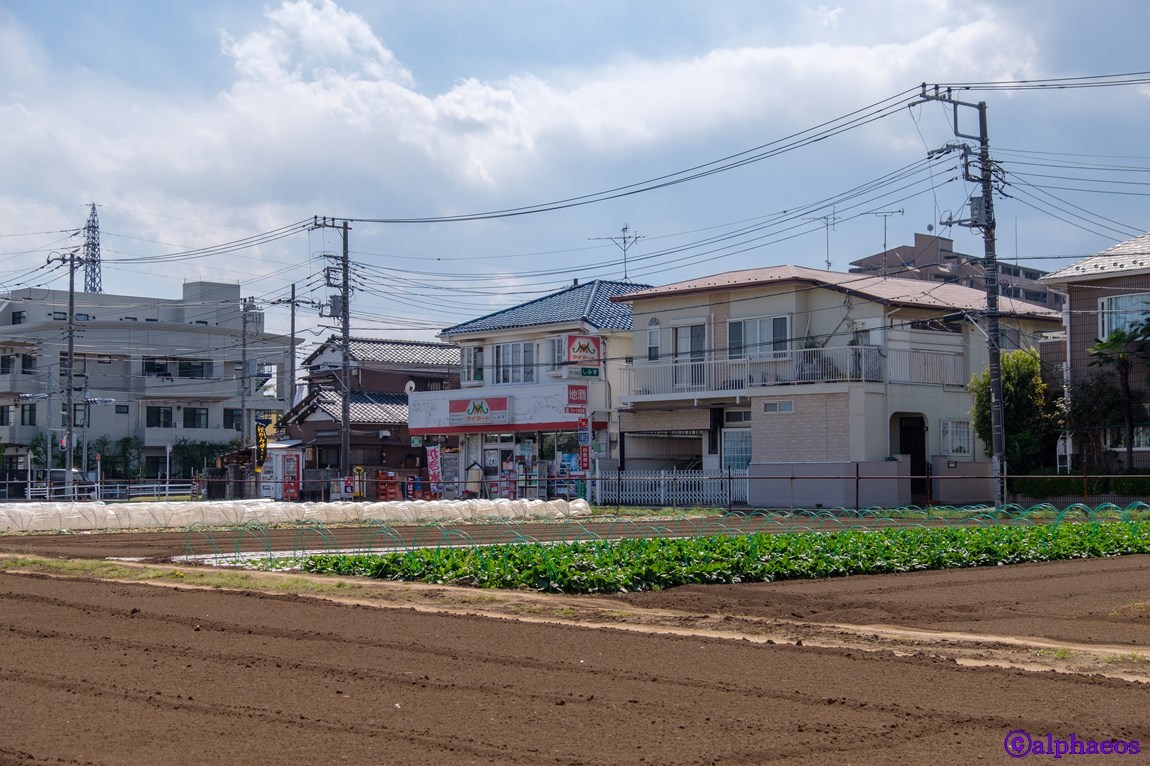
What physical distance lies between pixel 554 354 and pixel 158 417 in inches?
1349

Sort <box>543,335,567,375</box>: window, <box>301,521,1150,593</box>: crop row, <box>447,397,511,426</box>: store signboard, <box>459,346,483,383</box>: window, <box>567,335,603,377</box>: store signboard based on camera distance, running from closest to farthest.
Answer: <box>301,521,1150,593</box>: crop row < <box>567,335,603,377</box>: store signboard < <box>543,335,567,375</box>: window < <box>447,397,511,426</box>: store signboard < <box>459,346,483,383</box>: window

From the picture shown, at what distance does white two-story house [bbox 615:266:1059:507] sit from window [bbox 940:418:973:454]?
0.04 meters

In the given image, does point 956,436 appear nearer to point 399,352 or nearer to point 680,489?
point 680,489

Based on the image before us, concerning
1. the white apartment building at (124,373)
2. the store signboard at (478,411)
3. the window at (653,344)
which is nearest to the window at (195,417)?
the white apartment building at (124,373)

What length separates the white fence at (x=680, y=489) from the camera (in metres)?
38.3

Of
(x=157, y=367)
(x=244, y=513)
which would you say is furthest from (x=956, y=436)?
(x=157, y=367)

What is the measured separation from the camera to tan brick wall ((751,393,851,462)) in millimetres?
36312

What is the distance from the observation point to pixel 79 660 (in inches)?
395

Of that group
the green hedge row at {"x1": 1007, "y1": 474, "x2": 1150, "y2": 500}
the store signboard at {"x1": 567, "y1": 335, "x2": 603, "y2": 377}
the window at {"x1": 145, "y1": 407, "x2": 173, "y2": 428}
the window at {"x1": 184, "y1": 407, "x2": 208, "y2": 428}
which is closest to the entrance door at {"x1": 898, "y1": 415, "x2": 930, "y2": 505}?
the green hedge row at {"x1": 1007, "y1": 474, "x2": 1150, "y2": 500}

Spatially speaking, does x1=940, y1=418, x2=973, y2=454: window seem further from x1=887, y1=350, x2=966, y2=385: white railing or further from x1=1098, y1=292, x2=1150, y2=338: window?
x1=1098, y1=292, x2=1150, y2=338: window

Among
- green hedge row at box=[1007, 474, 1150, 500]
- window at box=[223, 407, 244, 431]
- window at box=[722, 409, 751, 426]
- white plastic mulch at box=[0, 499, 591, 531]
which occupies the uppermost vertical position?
window at box=[223, 407, 244, 431]

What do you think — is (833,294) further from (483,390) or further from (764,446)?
(483,390)

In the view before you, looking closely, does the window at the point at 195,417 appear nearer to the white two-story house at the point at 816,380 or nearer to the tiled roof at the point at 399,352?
the tiled roof at the point at 399,352

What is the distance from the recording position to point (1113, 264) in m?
33.6
